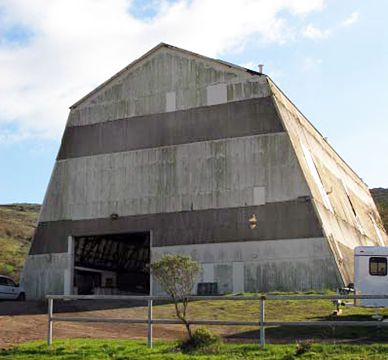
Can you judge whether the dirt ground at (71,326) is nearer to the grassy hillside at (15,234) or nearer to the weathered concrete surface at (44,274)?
the weathered concrete surface at (44,274)

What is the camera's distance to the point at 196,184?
36.1 metres

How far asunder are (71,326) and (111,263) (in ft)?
92.9

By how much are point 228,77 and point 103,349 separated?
24.5m

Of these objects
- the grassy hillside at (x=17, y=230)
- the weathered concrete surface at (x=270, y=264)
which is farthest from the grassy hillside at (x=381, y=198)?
the weathered concrete surface at (x=270, y=264)

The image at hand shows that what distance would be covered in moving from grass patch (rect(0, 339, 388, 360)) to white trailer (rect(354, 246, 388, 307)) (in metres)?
10.4

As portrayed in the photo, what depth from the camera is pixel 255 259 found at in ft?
110

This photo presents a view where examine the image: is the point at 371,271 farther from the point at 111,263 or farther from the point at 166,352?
the point at 111,263

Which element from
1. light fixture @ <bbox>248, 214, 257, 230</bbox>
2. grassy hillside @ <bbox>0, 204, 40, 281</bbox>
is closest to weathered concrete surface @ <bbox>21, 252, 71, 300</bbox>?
→ light fixture @ <bbox>248, 214, 257, 230</bbox>

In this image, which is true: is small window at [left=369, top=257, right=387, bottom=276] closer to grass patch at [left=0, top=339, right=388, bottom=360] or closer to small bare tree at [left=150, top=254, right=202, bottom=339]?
grass patch at [left=0, top=339, right=388, bottom=360]

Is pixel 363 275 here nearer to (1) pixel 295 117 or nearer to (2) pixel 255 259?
(2) pixel 255 259

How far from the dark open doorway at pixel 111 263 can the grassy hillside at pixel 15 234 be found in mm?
14761

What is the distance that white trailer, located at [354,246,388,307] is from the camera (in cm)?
2403

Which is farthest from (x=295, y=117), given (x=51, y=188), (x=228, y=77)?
(x=51, y=188)

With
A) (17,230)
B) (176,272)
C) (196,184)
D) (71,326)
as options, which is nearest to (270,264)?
(196,184)
